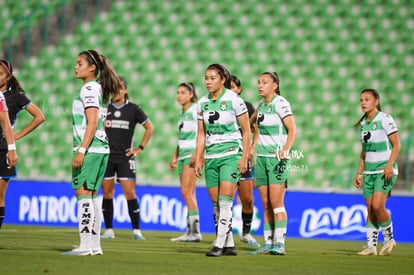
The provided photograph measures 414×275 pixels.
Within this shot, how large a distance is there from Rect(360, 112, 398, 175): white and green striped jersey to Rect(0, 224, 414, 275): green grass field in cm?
119

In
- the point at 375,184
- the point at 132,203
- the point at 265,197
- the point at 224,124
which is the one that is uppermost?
the point at 224,124

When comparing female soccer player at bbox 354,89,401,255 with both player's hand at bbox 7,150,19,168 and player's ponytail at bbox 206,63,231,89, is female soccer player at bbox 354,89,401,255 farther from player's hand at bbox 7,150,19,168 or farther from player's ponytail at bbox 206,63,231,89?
player's hand at bbox 7,150,19,168

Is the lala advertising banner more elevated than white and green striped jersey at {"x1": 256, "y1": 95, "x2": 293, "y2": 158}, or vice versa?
white and green striped jersey at {"x1": 256, "y1": 95, "x2": 293, "y2": 158}

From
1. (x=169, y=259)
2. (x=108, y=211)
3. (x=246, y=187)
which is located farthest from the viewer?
(x=108, y=211)

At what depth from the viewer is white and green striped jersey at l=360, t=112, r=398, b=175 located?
36.4ft

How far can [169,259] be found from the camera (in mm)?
8789

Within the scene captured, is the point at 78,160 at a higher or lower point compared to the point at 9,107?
lower

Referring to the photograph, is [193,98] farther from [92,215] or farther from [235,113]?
[92,215]

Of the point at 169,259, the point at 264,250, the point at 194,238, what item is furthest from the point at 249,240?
the point at 169,259

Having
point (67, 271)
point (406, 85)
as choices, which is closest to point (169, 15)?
point (406, 85)

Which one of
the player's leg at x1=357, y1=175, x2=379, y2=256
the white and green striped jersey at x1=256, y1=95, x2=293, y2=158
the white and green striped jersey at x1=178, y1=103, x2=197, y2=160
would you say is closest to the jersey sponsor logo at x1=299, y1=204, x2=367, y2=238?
the white and green striped jersey at x1=178, y1=103, x2=197, y2=160

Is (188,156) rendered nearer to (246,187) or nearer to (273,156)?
(246,187)

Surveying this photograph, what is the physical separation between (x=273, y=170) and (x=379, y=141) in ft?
6.33

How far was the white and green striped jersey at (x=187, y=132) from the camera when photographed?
12805 mm
